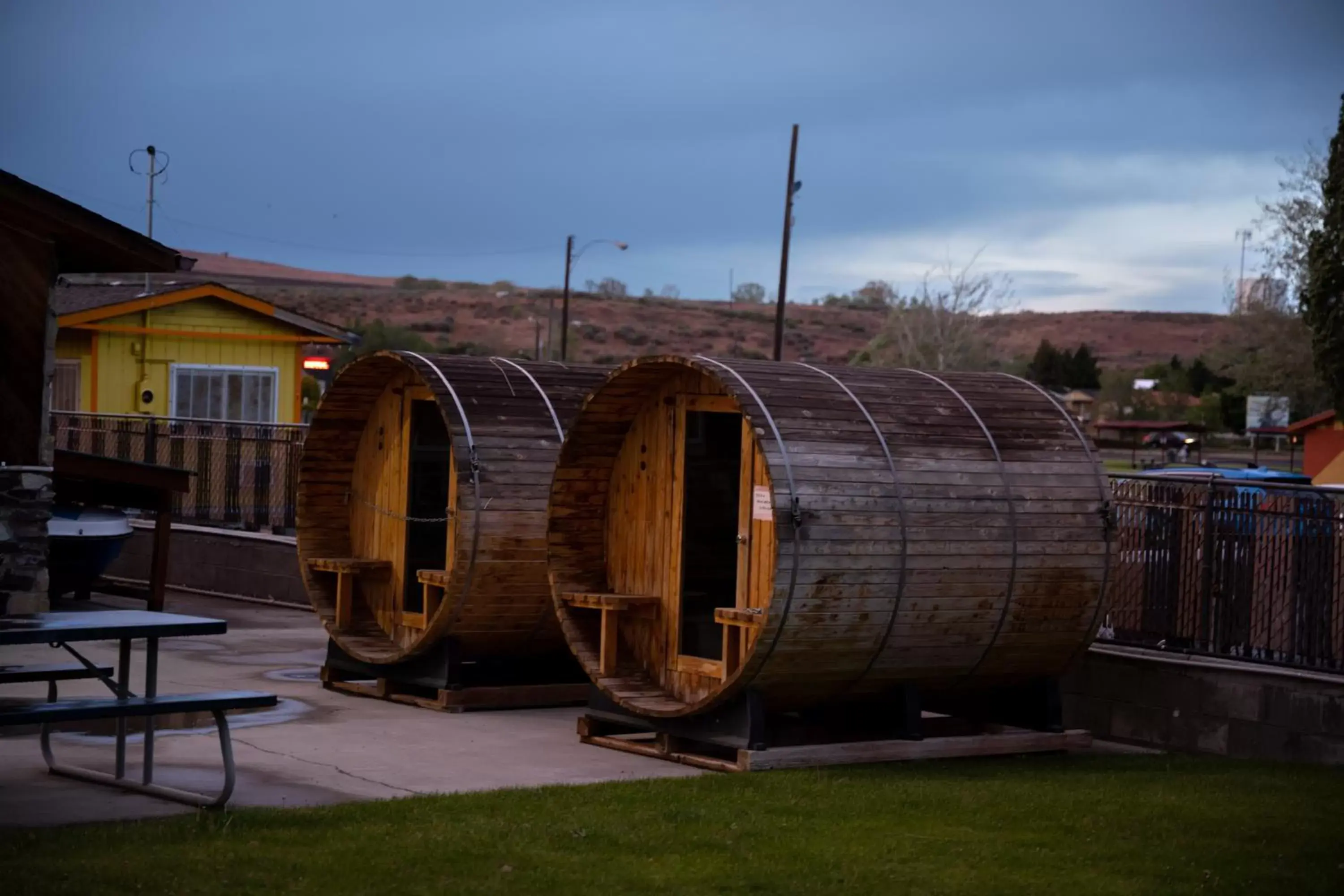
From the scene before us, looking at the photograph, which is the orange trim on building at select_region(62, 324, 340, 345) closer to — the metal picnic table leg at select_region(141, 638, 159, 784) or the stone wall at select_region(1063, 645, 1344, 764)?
the metal picnic table leg at select_region(141, 638, 159, 784)

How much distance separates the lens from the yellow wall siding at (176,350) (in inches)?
1029

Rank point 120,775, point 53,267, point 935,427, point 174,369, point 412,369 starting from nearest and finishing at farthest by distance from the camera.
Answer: point 120,775 → point 53,267 → point 935,427 → point 412,369 → point 174,369

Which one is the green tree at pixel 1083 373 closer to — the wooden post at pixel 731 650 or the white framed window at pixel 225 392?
the white framed window at pixel 225 392

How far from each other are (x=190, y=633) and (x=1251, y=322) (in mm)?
61090

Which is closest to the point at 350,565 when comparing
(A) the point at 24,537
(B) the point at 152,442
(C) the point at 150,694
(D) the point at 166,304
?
(A) the point at 24,537

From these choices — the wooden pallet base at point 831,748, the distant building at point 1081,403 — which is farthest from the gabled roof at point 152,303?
the distant building at point 1081,403

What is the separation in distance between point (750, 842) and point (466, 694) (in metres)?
5.03

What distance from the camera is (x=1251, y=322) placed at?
2549 inches

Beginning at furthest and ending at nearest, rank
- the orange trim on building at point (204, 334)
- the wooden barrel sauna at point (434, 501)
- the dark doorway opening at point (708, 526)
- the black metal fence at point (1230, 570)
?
the orange trim on building at point (204, 334) < the wooden barrel sauna at point (434, 501) < the dark doorway opening at point (708, 526) < the black metal fence at point (1230, 570)

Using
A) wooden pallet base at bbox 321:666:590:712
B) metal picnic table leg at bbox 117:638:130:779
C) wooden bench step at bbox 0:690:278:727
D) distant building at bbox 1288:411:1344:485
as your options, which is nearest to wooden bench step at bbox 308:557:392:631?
wooden pallet base at bbox 321:666:590:712

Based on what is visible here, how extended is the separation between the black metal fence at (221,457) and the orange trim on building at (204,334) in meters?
3.02

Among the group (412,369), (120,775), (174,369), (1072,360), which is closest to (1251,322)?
(1072,360)

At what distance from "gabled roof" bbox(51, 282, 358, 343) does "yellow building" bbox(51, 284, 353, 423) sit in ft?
0.07

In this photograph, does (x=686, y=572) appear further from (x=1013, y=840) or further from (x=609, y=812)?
(x=1013, y=840)
